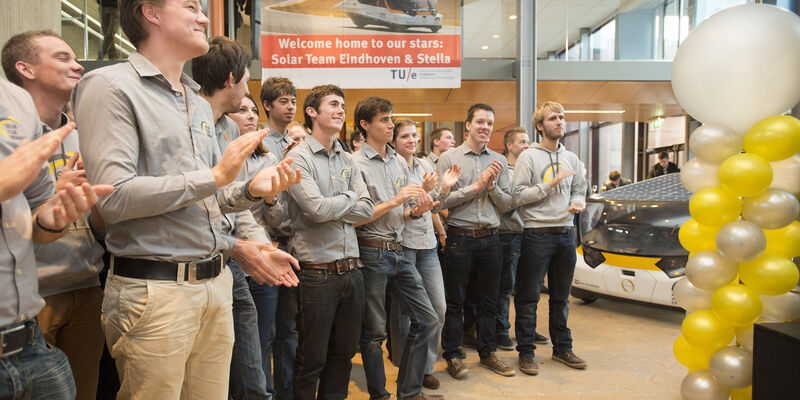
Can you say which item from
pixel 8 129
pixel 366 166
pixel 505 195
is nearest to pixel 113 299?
pixel 8 129

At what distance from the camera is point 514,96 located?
8867mm

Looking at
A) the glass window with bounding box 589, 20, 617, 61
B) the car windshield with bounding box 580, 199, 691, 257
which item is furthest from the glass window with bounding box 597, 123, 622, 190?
the car windshield with bounding box 580, 199, 691, 257

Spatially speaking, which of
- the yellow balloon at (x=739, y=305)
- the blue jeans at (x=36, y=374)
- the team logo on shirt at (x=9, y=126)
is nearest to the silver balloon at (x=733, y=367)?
the yellow balloon at (x=739, y=305)

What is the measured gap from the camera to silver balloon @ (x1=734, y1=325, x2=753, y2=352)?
2266 millimetres

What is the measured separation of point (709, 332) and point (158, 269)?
7.45 feet

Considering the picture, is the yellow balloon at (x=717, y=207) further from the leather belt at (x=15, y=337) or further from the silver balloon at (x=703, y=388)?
the leather belt at (x=15, y=337)

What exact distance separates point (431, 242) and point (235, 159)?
6.88ft

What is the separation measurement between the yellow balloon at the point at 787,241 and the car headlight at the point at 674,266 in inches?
94.6

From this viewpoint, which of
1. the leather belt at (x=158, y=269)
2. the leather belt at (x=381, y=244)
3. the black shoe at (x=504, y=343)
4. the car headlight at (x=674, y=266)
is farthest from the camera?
the car headlight at (x=674, y=266)

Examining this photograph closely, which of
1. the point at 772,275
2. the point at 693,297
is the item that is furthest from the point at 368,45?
the point at 772,275

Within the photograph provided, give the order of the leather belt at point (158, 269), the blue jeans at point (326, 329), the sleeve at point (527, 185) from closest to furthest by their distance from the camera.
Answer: the leather belt at point (158, 269) < the blue jeans at point (326, 329) < the sleeve at point (527, 185)

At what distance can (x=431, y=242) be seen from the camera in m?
3.26

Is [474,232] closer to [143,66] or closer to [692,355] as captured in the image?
[692,355]

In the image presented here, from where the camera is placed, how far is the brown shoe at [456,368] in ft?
11.3
